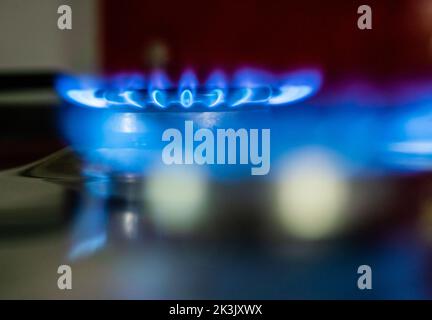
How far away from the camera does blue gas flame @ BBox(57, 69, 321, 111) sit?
2.44 feet

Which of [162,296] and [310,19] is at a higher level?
[310,19]

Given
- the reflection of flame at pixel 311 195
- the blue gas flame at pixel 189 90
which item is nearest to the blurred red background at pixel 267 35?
the blue gas flame at pixel 189 90

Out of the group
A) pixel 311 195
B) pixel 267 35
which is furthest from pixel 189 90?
pixel 311 195

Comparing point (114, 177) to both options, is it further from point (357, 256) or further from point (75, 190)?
point (357, 256)

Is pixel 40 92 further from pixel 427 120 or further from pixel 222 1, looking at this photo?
pixel 427 120

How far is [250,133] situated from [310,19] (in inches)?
8.5

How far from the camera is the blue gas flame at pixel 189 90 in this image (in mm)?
743

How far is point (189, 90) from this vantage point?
2.45 ft

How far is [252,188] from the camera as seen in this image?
76 centimetres

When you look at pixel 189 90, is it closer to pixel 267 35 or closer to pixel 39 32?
pixel 267 35
